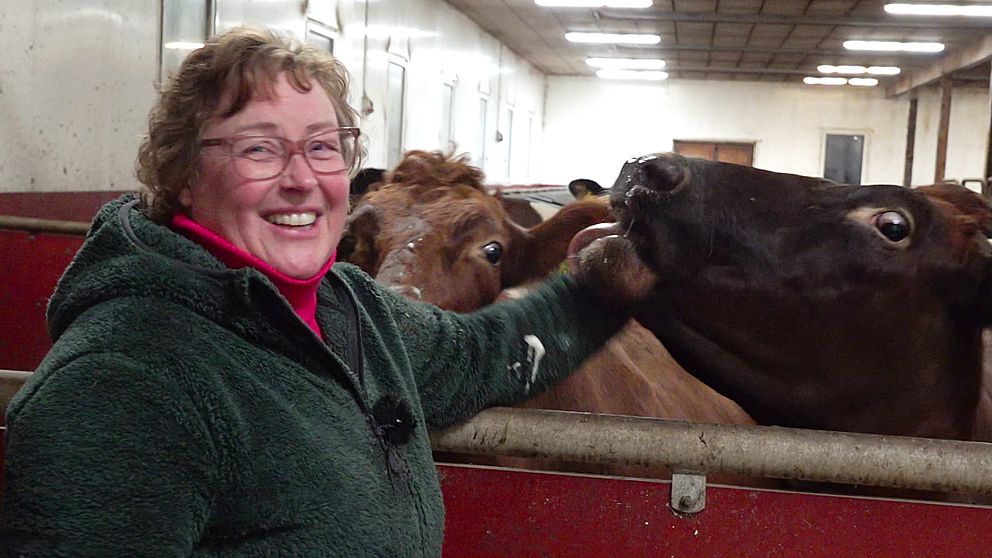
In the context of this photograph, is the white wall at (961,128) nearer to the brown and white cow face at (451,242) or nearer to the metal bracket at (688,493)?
the brown and white cow face at (451,242)

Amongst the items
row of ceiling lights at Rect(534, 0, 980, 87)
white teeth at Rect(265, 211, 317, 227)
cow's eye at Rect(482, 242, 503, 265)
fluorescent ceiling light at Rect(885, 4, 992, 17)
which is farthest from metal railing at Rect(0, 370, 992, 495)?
fluorescent ceiling light at Rect(885, 4, 992, 17)

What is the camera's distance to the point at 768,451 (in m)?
1.75

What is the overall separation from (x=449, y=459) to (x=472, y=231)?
90 cm

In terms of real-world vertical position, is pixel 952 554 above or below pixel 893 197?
below

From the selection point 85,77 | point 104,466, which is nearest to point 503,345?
point 104,466

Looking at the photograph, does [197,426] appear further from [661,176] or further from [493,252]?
[493,252]

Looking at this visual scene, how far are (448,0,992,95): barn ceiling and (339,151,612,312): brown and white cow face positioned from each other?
1433 centimetres

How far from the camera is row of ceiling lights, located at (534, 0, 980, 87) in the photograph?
54.7 feet

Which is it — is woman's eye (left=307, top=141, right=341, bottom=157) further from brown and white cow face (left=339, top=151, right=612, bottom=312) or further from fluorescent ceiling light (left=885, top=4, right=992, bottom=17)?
fluorescent ceiling light (left=885, top=4, right=992, bottom=17)

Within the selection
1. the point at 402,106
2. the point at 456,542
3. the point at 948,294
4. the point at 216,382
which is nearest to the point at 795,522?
the point at 456,542

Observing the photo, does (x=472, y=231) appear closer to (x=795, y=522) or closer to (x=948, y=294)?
(x=948, y=294)

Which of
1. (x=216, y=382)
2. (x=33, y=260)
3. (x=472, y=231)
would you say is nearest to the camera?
(x=216, y=382)

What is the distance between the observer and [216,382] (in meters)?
1.35

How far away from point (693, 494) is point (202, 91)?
1.04 meters
